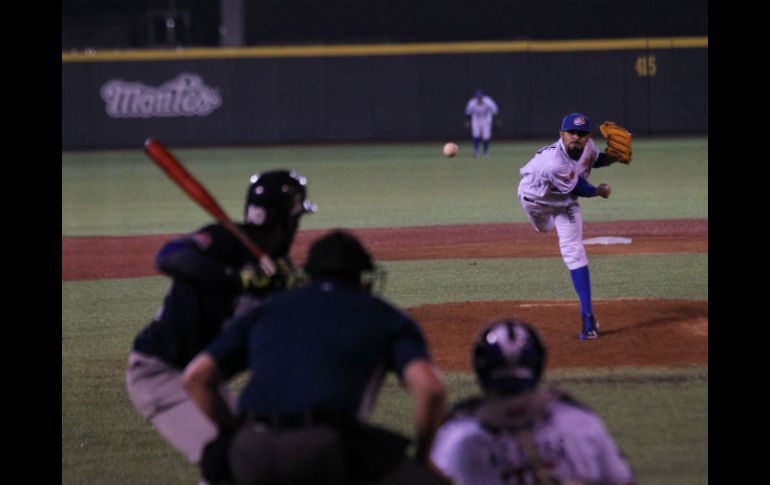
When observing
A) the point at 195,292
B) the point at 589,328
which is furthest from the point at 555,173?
the point at 195,292

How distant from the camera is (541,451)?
396 cm

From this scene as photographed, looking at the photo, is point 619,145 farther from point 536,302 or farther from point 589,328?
point 536,302

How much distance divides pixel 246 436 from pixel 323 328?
1.44ft

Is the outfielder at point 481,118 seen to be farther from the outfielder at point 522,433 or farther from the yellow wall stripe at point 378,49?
the outfielder at point 522,433

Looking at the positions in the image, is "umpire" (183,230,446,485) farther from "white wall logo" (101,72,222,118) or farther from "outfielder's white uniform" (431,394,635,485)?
"white wall logo" (101,72,222,118)

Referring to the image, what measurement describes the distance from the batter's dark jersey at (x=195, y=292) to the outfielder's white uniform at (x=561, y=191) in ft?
16.4

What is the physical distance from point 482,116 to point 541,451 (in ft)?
98.6

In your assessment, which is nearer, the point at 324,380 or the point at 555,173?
the point at 324,380

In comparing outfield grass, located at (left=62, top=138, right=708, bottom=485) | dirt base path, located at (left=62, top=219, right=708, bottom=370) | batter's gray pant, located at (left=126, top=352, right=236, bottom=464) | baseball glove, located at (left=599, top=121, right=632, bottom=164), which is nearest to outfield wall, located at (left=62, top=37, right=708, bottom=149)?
outfield grass, located at (left=62, top=138, right=708, bottom=485)

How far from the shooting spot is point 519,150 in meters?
34.1

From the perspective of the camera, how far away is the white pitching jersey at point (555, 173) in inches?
392

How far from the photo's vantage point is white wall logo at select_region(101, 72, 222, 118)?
37188 mm

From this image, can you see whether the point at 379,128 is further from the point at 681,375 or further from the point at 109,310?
the point at 681,375

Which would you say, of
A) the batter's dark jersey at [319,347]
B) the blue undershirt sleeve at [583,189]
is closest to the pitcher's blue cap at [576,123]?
the blue undershirt sleeve at [583,189]
